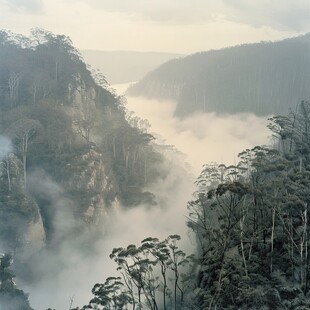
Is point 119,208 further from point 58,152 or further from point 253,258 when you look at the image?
point 253,258

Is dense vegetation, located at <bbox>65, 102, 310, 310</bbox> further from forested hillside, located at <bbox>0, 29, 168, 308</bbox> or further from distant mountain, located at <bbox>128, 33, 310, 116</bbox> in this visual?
distant mountain, located at <bbox>128, 33, 310, 116</bbox>

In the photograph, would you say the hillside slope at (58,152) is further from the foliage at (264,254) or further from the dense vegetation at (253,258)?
the foliage at (264,254)

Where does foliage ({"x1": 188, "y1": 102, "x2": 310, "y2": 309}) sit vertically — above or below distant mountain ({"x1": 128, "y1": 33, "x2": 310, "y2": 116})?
below

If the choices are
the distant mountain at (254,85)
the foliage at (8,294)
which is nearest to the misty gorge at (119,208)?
the foliage at (8,294)

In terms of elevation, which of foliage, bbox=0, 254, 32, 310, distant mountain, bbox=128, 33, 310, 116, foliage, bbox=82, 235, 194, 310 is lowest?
foliage, bbox=0, 254, 32, 310

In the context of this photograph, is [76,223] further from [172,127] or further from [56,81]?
[172,127]

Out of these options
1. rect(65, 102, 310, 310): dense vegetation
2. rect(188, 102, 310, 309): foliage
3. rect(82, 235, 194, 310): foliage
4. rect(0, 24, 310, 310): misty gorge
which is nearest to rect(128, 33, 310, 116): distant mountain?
rect(0, 24, 310, 310): misty gorge
